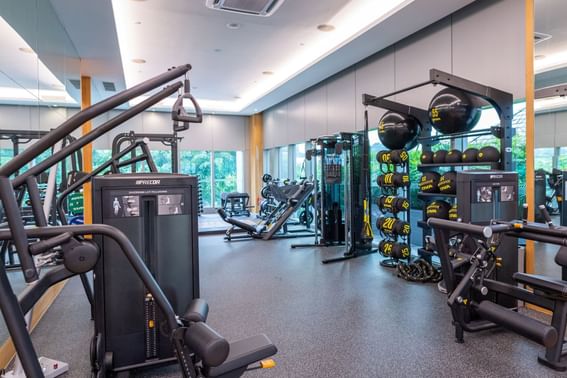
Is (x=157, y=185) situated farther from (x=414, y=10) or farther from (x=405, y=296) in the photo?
(x=414, y=10)

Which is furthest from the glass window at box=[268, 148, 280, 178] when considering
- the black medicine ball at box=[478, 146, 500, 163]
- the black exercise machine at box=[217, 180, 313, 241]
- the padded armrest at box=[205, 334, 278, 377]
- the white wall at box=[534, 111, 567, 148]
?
the padded armrest at box=[205, 334, 278, 377]

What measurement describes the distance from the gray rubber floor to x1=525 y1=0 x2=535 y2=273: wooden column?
1.00m

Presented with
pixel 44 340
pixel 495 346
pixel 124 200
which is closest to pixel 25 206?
pixel 44 340

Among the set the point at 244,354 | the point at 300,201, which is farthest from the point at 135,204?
the point at 300,201

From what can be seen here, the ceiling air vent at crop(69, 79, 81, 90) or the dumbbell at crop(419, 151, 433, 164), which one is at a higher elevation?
the ceiling air vent at crop(69, 79, 81, 90)

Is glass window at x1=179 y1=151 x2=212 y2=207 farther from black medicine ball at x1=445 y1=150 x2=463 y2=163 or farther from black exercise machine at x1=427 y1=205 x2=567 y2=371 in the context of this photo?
black exercise machine at x1=427 y1=205 x2=567 y2=371

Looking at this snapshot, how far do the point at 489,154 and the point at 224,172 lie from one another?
9979 millimetres

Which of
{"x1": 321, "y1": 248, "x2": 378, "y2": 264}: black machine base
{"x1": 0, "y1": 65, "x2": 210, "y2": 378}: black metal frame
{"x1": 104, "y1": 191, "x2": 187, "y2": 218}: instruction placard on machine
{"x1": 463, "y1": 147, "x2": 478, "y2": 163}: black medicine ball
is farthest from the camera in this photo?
{"x1": 321, "y1": 248, "x2": 378, "y2": 264}: black machine base

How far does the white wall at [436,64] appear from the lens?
13.5 feet

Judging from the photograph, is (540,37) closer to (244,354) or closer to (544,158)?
(544,158)

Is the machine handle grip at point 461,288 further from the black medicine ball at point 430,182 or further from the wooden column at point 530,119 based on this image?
the black medicine ball at point 430,182

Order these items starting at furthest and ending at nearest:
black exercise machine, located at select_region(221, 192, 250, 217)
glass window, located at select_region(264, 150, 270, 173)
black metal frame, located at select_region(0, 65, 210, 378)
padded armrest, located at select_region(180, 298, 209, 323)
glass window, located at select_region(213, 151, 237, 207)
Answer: glass window, located at select_region(213, 151, 237, 207)
glass window, located at select_region(264, 150, 270, 173)
black exercise machine, located at select_region(221, 192, 250, 217)
padded armrest, located at select_region(180, 298, 209, 323)
black metal frame, located at select_region(0, 65, 210, 378)

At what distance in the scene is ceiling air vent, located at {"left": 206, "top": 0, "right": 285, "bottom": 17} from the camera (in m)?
4.52

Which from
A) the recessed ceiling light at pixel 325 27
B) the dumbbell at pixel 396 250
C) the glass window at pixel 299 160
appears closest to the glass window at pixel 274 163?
the glass window at pixel 299 160
